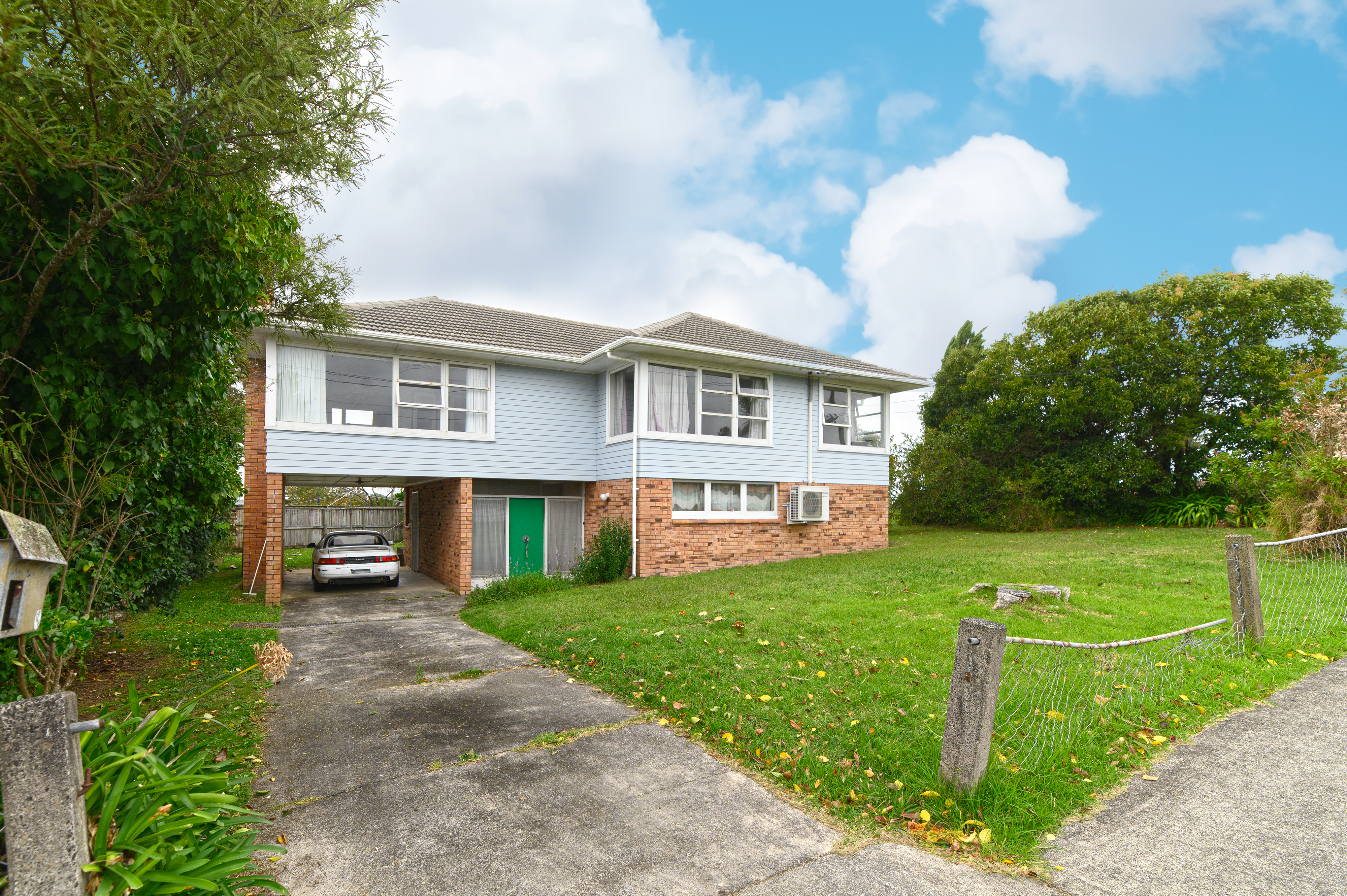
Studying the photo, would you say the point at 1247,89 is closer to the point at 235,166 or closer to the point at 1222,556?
the point at 1222,556

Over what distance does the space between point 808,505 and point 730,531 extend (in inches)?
78.7

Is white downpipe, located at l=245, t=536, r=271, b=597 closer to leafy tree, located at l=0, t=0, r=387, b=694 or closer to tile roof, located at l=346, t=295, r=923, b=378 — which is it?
tile roof, located at l=346, t=295, r=923, b=378

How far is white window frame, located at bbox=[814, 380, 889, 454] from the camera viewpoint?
1686cm

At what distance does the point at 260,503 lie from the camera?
585 inches

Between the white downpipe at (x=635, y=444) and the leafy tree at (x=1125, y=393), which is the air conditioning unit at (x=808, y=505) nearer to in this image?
the white downpipe at (x=635, y=444)

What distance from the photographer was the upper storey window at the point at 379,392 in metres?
12.7

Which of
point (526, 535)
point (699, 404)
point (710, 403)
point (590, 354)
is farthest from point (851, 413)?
point (526, 535)

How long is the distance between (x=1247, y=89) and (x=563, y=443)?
13787 millimetres

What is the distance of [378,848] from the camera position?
11.1 ft

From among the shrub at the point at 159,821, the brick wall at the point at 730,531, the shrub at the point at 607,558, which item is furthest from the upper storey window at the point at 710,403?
the shrub at the point at 159,821

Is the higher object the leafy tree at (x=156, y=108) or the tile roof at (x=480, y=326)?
the tile roof at (x=480, y=326)

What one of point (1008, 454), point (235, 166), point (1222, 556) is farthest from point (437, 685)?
point (1008, 454)

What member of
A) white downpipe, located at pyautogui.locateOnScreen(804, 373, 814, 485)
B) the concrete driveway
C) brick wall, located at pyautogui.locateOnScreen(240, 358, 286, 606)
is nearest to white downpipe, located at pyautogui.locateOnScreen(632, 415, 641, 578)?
white downpipe, located at pyautogui.locateOnScreen(804, 373, 814, 485)

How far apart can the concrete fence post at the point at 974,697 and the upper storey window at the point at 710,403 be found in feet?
36.0
